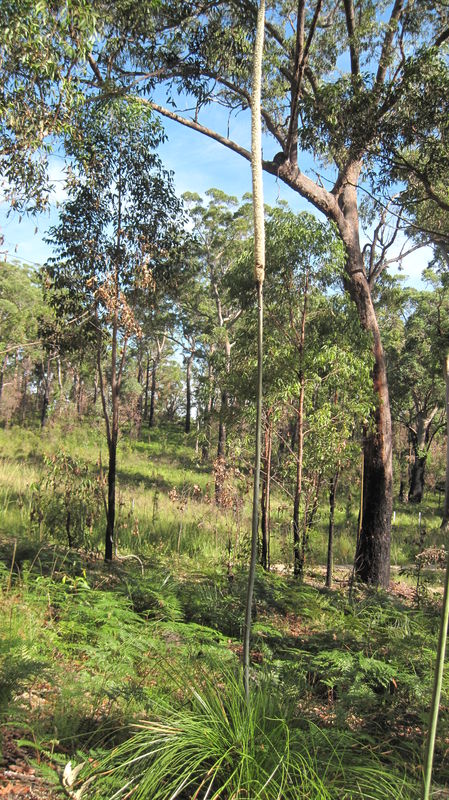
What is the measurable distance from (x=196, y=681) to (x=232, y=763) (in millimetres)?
603

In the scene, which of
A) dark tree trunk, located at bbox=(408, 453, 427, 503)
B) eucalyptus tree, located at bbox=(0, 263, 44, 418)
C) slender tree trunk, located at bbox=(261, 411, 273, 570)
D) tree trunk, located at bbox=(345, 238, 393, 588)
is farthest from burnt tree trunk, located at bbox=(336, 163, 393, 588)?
eucalyptus tree, located at bbox=(0, 263, 44, 418)

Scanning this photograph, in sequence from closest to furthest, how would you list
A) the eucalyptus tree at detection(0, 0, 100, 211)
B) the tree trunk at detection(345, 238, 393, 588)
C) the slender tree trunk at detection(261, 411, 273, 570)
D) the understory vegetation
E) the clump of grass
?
the clump of grass, the understory vegetation, the eucalyptus tree at detection(0, 0, 100, 211), the slender tree trunk at detection(261, 411, 273, 570), the tree trunk at detection(345, 238, 393, 588)

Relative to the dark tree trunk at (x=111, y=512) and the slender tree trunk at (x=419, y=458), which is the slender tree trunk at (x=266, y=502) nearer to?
the dark tree trunk at (x=111, y=512)

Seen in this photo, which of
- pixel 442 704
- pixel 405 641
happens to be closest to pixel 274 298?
pixel 405 641

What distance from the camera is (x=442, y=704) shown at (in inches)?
132

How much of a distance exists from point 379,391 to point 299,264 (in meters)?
2.43

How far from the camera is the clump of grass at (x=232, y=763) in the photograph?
2.03 m

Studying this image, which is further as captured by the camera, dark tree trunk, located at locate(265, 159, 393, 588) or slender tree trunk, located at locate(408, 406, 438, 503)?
slender tree trunk, located at locate(408, 406, 438, 503)

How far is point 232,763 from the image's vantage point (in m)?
2.21

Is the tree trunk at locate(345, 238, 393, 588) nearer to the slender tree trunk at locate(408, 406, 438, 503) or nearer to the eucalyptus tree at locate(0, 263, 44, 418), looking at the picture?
the slender tree trunk at locate(408, 406, 438, 503)

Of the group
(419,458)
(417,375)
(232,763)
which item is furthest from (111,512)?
(419,458)

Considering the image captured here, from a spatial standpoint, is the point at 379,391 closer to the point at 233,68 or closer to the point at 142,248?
the point at 142,248

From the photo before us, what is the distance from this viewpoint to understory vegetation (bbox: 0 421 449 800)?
2.16 metres

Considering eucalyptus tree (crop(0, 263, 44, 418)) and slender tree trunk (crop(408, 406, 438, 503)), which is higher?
eucalyptus tree (crop(0, 263, 44, 418))
